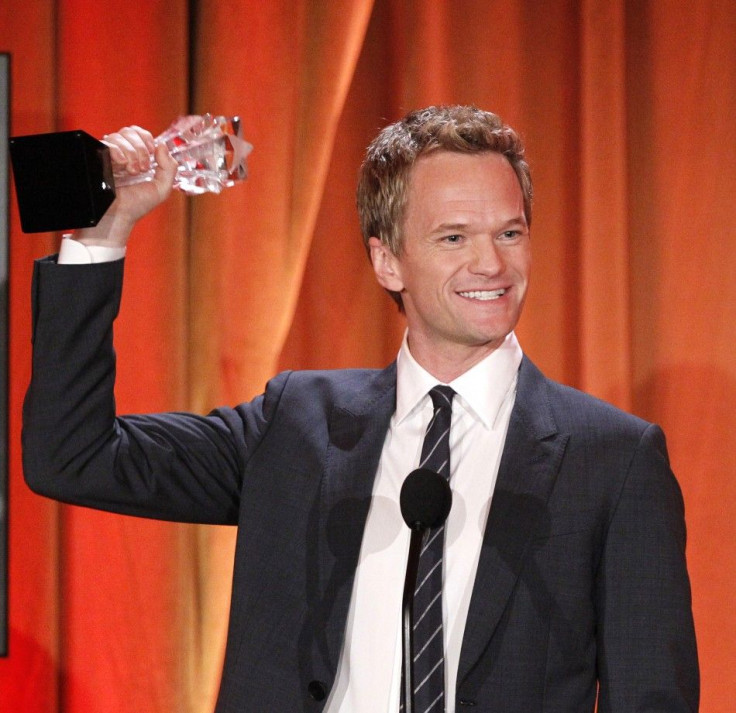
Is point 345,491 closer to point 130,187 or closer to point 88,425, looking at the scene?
point 88,425

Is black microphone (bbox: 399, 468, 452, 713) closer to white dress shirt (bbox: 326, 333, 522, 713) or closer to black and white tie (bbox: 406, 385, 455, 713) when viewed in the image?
black and white tie (bbox: 406, 385, 455, 713)

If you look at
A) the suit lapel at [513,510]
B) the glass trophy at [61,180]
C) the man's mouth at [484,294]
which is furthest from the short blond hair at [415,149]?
the glass trophy at [61,180]

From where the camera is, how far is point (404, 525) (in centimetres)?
159

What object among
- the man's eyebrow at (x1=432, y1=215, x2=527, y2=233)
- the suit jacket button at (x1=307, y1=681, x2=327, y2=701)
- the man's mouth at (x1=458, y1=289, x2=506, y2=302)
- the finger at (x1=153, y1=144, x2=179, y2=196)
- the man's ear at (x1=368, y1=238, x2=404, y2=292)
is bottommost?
the suit jacket button at (x1=307, y1=681, x2=327, y2=701)

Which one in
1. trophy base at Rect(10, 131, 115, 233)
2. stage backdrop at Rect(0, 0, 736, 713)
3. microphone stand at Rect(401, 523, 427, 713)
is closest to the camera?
microphone stand at Rect(401, 523, 427, 713)

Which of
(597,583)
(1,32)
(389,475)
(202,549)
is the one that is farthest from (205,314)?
(597,583)

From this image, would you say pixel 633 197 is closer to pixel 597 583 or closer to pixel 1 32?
pixel 597 583

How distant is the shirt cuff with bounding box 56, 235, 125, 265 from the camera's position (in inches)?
61.5

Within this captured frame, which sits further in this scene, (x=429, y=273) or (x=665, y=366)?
(x=665, y=366)

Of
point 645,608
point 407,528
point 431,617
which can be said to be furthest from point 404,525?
point 645,608

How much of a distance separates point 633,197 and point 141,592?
1.45 metres

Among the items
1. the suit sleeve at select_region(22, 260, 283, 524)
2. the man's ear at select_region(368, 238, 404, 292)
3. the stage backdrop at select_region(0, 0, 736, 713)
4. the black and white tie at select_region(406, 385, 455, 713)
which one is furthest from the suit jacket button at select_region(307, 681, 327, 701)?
the stage backdrop at select_region(0, 0, 736, 713)

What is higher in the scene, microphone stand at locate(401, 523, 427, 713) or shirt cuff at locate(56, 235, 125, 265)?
shirt cuff at locate(56, 235, 125, 265)

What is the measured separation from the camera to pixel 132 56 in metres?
2.45
